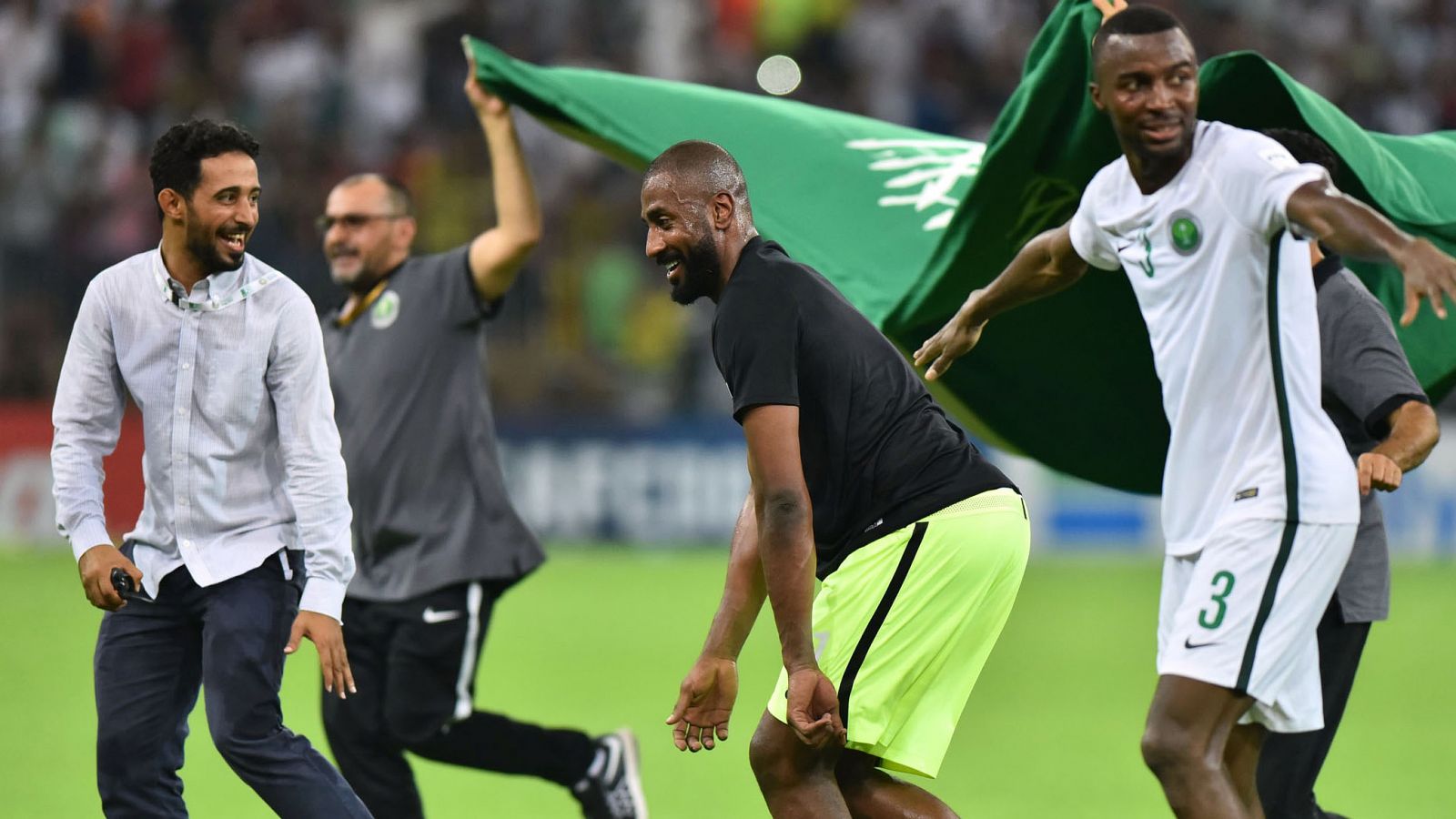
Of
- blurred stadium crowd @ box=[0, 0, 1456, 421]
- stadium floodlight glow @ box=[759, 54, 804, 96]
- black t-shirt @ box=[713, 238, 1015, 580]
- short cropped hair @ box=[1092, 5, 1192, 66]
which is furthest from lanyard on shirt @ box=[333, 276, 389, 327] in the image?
stadium floodlight glow @ box=[759, 54, 804, 96]

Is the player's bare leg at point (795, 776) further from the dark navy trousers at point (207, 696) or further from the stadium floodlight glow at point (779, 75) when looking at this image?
the stadium floodlight glow at point (779, 75)

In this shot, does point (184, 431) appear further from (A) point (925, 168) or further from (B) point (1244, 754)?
(A) point (925, 168)

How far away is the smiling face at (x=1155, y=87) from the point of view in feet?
14.7

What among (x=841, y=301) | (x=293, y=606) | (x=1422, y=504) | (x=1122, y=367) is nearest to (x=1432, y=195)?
(x=1122, y=367)

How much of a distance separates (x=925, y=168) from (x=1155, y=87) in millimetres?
2762

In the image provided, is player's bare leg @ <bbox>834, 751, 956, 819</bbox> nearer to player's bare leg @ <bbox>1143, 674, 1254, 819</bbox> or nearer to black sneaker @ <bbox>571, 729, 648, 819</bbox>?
player's bare leg @ <bbox>1143, 674, 1254, 819</bbox>

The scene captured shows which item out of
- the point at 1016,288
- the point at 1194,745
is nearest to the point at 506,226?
the point at 1016,288

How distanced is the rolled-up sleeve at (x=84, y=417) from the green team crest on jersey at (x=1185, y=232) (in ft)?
8.78

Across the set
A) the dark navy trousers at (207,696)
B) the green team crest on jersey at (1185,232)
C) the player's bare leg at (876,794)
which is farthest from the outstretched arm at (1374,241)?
the dark navy trousers at (207,696)

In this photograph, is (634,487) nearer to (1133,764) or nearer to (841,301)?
(1133,764)

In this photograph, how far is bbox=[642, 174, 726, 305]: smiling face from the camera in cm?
462

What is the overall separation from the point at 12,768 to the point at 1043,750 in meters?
4.47

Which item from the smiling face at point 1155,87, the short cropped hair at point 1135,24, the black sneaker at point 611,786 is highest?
the short cropped hair at point 1135,24

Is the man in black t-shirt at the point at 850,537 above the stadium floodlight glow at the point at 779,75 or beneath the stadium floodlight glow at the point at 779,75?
beneath
